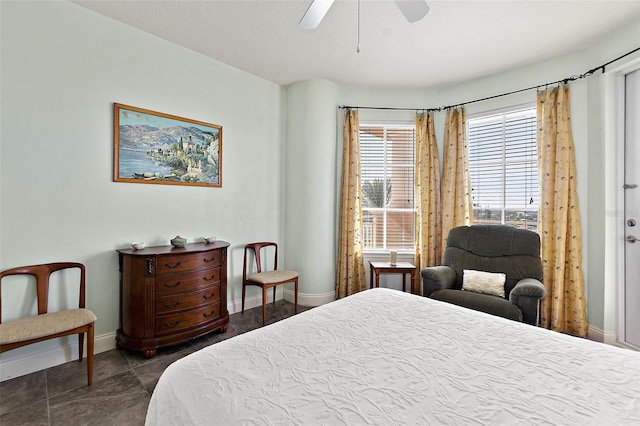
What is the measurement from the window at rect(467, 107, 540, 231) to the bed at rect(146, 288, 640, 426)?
2.46 meters

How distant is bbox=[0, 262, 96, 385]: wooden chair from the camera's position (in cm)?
184

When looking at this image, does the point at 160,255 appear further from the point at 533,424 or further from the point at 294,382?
the point at 533,424

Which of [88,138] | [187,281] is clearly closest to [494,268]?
[187,281]

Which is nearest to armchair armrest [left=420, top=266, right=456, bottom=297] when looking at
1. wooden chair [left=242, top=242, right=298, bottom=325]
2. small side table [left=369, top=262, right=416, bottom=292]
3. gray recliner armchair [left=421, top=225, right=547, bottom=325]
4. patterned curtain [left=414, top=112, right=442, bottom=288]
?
gray recliner armchair [left=421, top=225, right=547, bottom=325]

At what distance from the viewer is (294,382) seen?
3.22 feet

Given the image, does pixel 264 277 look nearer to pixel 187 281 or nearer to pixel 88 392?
pixel 187 281

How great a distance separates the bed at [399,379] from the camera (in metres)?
0.84

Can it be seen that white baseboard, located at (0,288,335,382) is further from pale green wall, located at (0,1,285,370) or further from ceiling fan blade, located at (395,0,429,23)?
ceiling fan blade, located at (395,0,429,23)

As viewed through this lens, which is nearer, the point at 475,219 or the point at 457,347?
the point at 457,347

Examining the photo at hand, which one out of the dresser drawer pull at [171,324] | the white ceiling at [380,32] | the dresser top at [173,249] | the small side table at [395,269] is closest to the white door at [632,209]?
the white ceiling at [380,32]

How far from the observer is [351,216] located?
13.0ft

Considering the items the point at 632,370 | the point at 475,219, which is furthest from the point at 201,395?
the point at 475,219

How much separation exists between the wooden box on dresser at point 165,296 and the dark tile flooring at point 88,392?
0.14 meters

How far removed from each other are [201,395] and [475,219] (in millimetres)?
3741
